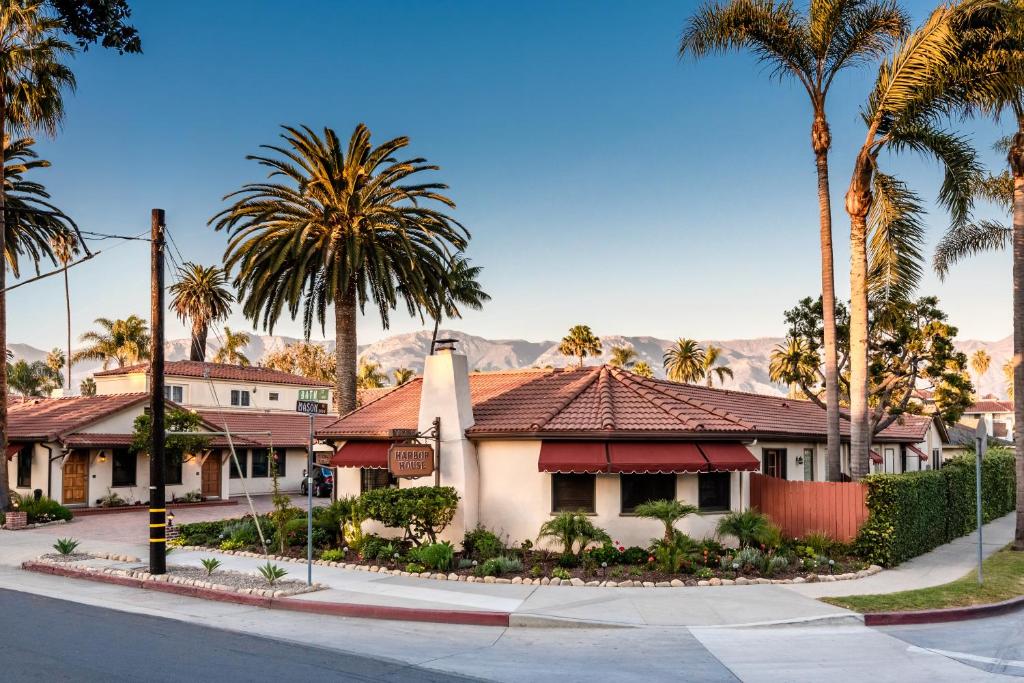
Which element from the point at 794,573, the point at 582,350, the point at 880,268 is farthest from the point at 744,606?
the point at 582,350

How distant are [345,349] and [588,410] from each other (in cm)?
1195

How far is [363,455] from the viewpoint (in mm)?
22203

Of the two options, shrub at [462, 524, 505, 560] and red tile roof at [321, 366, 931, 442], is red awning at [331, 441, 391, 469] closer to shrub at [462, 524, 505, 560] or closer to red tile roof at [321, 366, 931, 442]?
red tile roof at [321, 366, 931, 442]

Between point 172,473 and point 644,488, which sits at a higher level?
point 644,488

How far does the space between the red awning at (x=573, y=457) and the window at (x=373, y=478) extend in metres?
5.26

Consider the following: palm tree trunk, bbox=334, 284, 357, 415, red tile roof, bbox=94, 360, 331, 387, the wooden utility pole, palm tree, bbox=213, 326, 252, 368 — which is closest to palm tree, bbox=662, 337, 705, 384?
palm tree, bbox=213, 326, 252, 368

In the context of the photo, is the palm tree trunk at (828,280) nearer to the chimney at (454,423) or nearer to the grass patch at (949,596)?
the grass patch at (949,596)

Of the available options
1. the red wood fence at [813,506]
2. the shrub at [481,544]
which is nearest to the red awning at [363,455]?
the shrub at [481,544]

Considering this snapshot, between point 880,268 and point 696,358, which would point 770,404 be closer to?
point 880,268

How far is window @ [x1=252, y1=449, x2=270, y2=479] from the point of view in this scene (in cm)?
4362

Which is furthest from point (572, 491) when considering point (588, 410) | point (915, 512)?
point (915, 512)

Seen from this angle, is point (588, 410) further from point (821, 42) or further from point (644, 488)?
point (821, 42)

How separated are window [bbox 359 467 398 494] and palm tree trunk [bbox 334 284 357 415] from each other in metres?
6.07

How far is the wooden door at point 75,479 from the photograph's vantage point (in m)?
33.5
